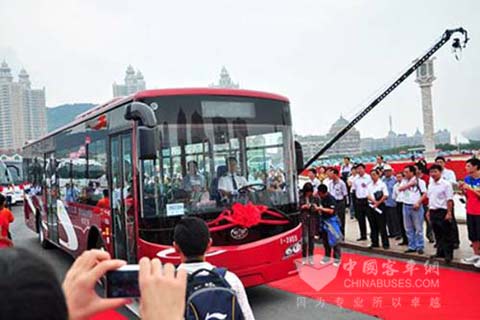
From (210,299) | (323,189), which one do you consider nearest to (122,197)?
(323,189)

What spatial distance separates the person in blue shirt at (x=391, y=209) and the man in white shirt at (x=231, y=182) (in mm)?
4643

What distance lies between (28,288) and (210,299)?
1.53 meters

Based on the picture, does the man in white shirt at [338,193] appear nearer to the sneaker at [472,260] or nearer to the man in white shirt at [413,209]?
the man in white shirt at [413,209]

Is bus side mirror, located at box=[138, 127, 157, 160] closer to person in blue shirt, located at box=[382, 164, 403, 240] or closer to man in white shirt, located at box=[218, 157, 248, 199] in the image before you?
man in white shirt, located at box=[218, 157, 248, 199]

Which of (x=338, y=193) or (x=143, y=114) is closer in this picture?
(x=143, y=114)

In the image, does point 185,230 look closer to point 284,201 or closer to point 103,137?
point 284,201

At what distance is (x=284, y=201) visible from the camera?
6523 millimetres

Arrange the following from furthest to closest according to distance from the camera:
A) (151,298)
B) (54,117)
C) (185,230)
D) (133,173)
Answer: (54,117) → (133,173) → (185,230) → (151,298)

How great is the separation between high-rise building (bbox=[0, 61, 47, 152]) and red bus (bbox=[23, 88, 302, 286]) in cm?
6982

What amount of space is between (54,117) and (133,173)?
14953cm

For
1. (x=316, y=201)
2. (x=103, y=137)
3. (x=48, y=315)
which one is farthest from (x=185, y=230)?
(x=316, y=201)

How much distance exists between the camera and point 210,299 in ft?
7.75

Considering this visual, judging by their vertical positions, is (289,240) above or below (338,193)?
below

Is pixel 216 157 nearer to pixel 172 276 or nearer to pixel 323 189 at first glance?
pixel 323 189
